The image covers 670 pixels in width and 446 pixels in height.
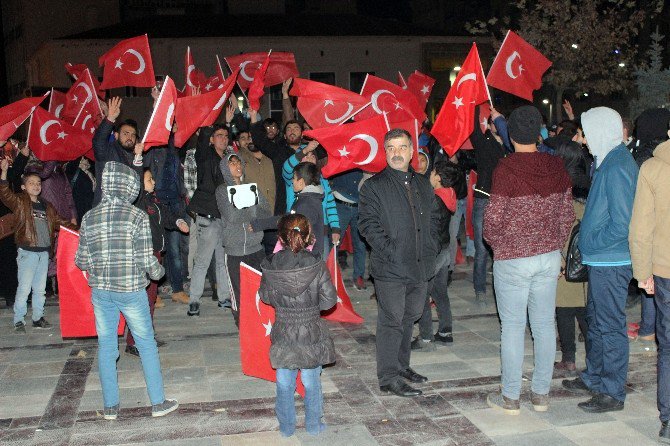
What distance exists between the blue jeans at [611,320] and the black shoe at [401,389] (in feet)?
4.79

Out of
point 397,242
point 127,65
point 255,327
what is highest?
point 127,65

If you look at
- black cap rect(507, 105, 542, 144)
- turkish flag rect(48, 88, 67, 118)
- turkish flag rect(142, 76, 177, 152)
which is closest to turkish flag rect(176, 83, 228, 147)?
turkish flag rect(142, 76, 177, 152)

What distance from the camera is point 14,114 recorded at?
956 cm

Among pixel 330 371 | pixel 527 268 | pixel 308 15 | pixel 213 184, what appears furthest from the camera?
pixel 308 15

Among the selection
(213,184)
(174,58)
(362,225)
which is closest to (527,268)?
(362,225)

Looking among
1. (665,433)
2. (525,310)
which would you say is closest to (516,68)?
(525,310)

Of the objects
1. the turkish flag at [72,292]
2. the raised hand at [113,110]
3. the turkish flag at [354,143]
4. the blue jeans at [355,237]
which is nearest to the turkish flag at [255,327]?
the turkish flag at [72,292]

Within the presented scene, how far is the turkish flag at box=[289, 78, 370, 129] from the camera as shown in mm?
8922

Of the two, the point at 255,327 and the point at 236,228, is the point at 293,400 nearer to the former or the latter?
the point at 255,327

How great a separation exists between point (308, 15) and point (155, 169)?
29.7 m

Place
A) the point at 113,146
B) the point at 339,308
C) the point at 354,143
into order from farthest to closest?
the point at 339,308 < the point at 113,146 < the point at 354,143

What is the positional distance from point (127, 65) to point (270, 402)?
6.44m

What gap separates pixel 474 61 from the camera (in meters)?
8.36

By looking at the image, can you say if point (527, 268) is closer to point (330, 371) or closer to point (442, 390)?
point (442, 390)
